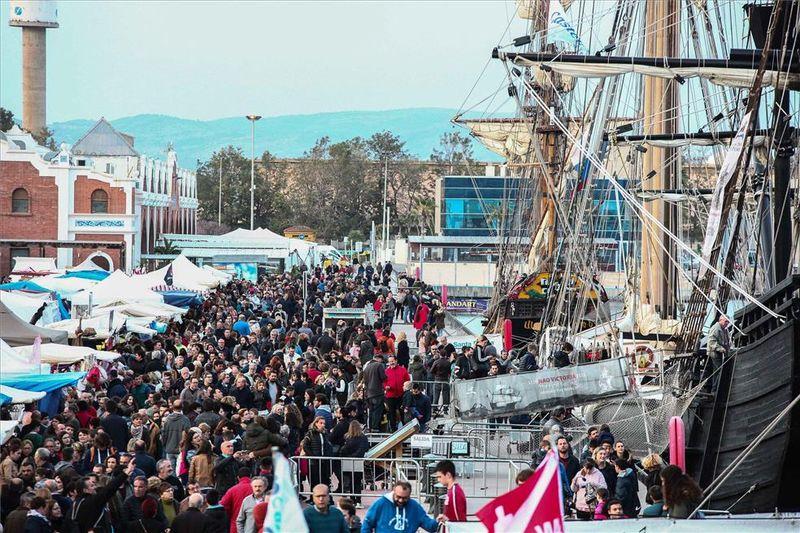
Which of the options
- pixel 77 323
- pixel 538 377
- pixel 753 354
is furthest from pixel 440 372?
pixel 753 354

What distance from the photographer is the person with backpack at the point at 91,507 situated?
1117 cm

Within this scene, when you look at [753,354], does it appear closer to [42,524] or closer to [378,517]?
[378,517]

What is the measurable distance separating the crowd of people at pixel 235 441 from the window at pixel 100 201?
41.5 m

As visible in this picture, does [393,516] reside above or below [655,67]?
below

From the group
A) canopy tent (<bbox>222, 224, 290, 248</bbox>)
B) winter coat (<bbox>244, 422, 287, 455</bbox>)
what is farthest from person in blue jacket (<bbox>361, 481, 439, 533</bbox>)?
canopy tent (<bbox>222, 224, 290, 248</bbox>)

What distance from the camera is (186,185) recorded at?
97562mm

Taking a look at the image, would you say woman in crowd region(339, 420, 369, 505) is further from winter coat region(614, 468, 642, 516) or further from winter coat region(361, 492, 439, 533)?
winter coat region(361, 492, 439, 533)

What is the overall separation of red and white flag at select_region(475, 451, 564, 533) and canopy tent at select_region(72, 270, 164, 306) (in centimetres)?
2213

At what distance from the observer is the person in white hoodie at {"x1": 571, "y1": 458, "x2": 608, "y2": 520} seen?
12.9m

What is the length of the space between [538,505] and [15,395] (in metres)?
8.63

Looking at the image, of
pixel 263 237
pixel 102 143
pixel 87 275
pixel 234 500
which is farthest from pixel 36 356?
pixel 102 143

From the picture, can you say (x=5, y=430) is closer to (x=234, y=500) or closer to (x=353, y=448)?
(x=234, y=500)

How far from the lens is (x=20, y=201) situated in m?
68.4

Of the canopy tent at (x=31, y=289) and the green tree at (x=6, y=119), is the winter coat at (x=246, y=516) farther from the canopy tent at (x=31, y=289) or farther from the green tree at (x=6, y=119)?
the green tree at (x=6, y=119)
